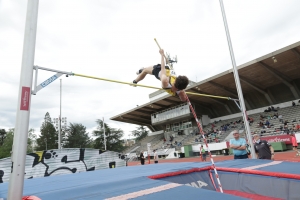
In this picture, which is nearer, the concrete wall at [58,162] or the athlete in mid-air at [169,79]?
the athlete in mid-air at [169,79]

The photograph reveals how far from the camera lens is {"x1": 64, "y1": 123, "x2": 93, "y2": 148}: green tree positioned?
43875 mm

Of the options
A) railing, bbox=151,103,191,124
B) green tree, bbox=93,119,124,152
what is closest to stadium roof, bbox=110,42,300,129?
railing, bbox=151,103,191,124

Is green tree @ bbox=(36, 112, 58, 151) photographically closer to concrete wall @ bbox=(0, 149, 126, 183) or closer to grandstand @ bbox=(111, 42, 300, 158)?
grandstand @ bbox=(111, 42, 300, 158)

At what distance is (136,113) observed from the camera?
92.0 feet

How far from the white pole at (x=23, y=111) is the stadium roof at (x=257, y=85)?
14850 mm

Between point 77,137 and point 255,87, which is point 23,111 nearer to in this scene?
point 255,87

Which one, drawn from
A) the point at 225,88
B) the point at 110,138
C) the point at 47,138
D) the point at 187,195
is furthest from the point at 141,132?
the point at 187,195

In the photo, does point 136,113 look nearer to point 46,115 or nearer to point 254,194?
point 254,194

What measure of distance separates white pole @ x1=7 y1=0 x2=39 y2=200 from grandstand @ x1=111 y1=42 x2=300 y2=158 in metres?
14.8

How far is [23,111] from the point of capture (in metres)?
2.06

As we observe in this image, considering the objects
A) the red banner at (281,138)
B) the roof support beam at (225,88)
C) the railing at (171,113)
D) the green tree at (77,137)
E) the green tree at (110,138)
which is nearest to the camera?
the red banner at (281,138)

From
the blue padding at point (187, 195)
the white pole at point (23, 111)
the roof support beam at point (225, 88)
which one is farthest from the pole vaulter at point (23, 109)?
the roof support beam at point (225, 88)

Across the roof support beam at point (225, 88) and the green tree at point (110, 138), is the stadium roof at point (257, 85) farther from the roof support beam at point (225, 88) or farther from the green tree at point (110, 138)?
the green tree at point (110, 138)

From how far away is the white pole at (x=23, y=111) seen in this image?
1.89 m
